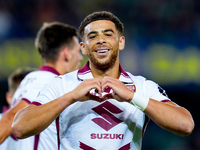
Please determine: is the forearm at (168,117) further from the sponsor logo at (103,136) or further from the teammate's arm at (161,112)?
the sponsor logo at (103,136)

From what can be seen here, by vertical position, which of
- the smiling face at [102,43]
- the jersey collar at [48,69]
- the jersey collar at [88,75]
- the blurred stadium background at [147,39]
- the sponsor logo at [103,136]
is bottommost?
the blurred stadium background at [147,39]

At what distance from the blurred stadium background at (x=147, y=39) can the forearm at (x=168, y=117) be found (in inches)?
234

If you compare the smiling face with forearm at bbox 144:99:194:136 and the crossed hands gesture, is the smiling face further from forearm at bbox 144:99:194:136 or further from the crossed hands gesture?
forearm at bbox 144:99:194:136

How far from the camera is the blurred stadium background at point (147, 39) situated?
853 cm

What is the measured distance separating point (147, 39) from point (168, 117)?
21.3ft

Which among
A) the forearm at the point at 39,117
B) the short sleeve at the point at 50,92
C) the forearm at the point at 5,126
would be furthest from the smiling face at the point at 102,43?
the forearm at the point at 5,126

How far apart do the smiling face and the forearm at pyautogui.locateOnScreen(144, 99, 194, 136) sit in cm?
48

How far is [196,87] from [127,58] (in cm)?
176

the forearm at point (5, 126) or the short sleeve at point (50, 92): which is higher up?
the short sleeve at point (50, 92)

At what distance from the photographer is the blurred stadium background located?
→ 8531 millimetres

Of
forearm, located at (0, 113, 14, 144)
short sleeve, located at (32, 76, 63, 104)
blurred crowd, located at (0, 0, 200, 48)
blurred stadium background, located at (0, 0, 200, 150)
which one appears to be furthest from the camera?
blurred crowd, located at (0, 0, 200, 48)

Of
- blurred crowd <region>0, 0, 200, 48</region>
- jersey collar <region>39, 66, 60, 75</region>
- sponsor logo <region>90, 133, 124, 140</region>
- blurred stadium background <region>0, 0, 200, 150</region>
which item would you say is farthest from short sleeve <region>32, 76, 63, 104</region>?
blurred crowd <region>0, 0, 200, 48</region>

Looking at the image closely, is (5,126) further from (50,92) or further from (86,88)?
(86,88)

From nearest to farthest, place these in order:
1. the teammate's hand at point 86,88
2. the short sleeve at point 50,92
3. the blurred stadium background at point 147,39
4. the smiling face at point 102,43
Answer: the teammate's hand at point 86,88 < the short sleeve at point 50,92 < the smiling face at point 102,43 < the blurred stadium background at point 147,39
